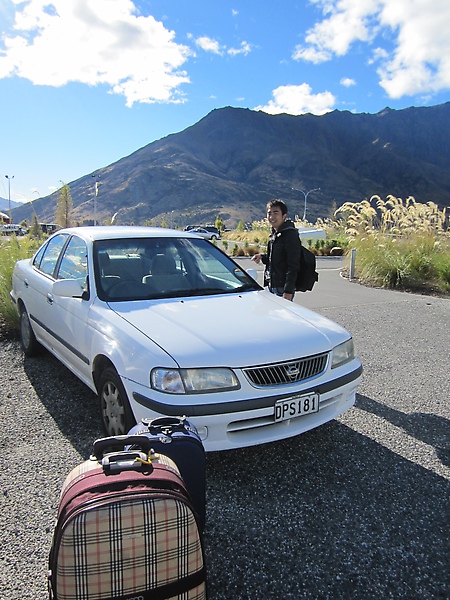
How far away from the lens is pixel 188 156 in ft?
642

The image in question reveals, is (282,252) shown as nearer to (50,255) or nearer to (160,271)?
(160,271)

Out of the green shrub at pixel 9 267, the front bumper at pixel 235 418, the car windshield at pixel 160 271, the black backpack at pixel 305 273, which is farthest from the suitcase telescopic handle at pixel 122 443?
the green shrub at pixel 9 267

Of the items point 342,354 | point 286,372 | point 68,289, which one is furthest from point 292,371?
point 68,289

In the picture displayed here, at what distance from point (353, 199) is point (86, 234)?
165 m

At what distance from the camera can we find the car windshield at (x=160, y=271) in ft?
11.6

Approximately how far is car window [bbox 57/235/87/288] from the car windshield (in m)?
0.17

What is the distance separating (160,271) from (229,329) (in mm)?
1135

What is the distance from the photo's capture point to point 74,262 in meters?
4.02

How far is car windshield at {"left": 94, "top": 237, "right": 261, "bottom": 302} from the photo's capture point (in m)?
3.55

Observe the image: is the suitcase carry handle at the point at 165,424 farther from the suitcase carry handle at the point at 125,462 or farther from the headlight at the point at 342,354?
the headlight at the point at 342,354

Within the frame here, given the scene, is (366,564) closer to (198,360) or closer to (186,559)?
(186,559)

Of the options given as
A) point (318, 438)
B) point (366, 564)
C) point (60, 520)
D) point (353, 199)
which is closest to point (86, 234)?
point (318, 438)

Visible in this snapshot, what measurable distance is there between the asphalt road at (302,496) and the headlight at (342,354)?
25.1 inches

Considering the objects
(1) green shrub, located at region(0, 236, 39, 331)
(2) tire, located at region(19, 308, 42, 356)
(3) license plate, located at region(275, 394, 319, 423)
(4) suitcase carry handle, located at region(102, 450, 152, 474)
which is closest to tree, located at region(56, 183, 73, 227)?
(1) green shrub, located at region(0, 236, 39, 331)
